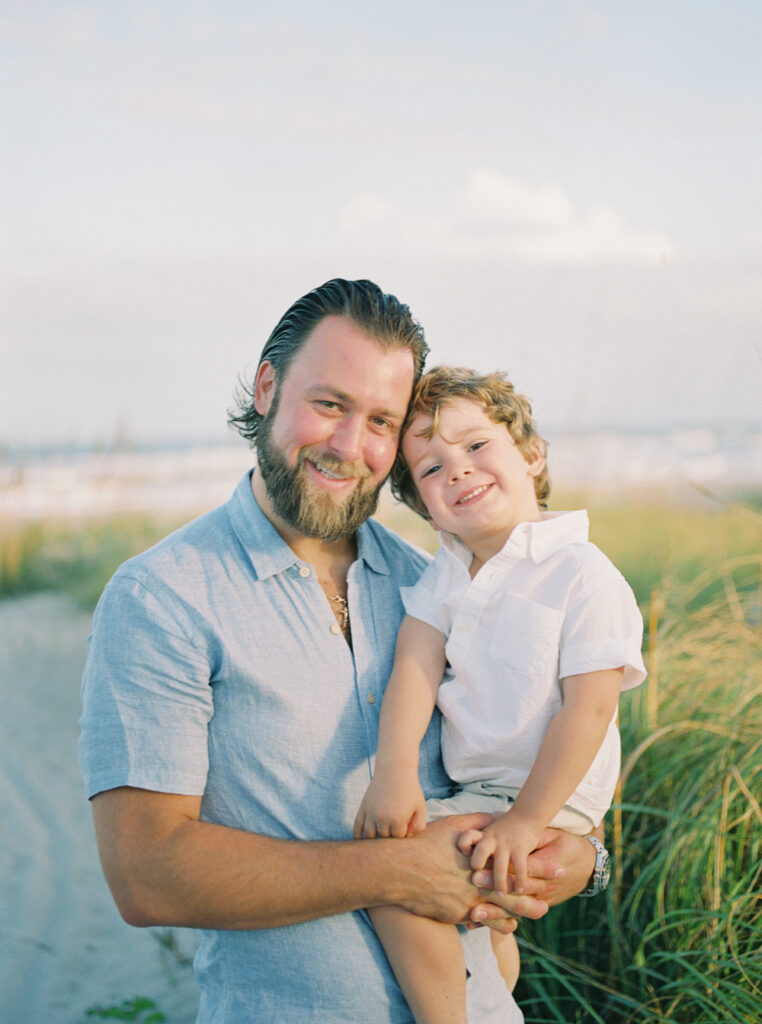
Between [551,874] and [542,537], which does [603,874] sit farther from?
[542,537]

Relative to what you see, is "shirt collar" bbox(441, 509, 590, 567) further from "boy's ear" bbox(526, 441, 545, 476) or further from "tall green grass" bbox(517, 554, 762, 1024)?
"tall green grass" bbox(517, 554, 762, 1024)

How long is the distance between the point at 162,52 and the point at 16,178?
16.0 feet

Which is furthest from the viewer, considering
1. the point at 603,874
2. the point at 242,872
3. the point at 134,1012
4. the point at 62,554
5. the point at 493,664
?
the point at 62,554

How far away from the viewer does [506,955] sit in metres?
2.23

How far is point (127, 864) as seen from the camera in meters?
1.79

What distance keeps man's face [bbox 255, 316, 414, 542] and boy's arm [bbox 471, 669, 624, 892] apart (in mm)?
698

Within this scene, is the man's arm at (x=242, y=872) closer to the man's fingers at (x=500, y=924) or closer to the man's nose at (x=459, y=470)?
the man's fingers at (x=500, y=924)

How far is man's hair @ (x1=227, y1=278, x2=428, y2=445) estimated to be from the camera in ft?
7.50

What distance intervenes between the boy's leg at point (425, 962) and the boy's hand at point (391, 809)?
6.1 inches

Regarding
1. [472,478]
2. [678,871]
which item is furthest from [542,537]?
[678,871]

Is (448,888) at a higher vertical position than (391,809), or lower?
lower

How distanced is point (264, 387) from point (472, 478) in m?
0.64

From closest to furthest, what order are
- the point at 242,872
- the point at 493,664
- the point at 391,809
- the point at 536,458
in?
the point at 242,872
the point at 391,809
the point at 493,664
the point at 536,458

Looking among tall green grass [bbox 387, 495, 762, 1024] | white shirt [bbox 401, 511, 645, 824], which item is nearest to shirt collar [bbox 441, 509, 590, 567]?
white shirt [bbox 401, 511, 645, 824]
